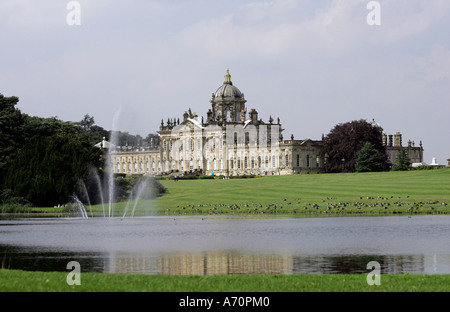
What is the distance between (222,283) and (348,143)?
328 ft

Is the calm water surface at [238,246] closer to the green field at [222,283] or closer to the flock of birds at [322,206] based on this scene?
the green field at [222,283]

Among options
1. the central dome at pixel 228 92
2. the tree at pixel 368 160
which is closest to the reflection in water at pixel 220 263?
the tree at pixel 368 160

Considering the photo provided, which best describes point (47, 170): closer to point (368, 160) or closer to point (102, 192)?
point (102, 192)

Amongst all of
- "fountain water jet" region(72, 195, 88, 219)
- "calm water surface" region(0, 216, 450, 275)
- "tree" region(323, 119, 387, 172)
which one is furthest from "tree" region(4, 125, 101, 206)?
"tree" region(323, 119, 387, 172)

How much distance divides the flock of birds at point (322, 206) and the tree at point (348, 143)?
5355cm

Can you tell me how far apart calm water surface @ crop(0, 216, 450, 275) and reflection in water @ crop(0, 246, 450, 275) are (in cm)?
3

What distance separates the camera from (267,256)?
27703 millimetres

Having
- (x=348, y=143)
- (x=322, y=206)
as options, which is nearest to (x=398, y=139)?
(x=348, y=143)

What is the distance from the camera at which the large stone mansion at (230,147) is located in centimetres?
12625

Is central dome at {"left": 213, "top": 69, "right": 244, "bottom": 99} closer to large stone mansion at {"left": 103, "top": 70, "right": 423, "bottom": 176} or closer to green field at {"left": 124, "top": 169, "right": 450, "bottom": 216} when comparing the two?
large stone mansion at {"left": 103, "top": 70, "right": 423, "bottom": 176}

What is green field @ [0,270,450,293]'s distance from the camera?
18531 millimetres
